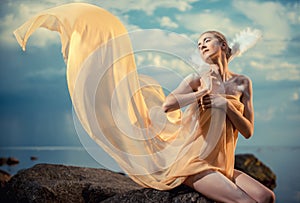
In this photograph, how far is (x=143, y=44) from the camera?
2580mm

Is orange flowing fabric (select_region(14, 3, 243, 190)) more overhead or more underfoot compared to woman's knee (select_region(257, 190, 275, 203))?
more overhead

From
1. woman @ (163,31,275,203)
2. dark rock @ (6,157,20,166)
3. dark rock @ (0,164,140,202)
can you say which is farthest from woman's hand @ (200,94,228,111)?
dark rock @ (6,157,20,166)

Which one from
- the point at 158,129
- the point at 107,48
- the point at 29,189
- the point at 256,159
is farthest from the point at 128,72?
the point at 256,159

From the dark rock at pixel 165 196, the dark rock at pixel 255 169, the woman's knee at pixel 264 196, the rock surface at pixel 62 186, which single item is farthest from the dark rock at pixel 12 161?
the woman's knee at pixel 264 196

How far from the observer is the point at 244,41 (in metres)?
2.73

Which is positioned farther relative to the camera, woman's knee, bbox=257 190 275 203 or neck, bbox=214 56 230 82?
neck, bbox=214 56 230 82

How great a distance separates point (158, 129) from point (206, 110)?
0.98ft

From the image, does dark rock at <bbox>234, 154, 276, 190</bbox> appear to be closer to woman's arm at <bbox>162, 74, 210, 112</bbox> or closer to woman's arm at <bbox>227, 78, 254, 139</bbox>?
woman's arm at <bbox>227, 78, 254, 139</bbox>

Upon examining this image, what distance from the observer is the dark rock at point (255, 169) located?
5.66 metres

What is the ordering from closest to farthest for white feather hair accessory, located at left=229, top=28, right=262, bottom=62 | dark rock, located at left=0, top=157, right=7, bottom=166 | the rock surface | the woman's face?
the woman's face < white feather hair accessory, located at left=229, top=28, right=262, bottom=62 < the rock surface < dark rock, located at left=0, top=157, right=7, bottom=166

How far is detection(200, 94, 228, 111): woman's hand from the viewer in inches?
96.9

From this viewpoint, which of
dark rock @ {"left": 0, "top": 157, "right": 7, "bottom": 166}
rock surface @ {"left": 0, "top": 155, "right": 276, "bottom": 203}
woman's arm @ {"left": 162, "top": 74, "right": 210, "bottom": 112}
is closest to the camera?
woman's arm @ {"left": 162, "top": 74, "right": 210, "bottom": 112}

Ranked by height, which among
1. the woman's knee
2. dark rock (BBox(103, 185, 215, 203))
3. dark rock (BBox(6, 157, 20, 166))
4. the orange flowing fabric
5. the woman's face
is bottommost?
dark rock (BBox(6, 157, 20, 166))

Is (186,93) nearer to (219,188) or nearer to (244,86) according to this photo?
(244,86)
